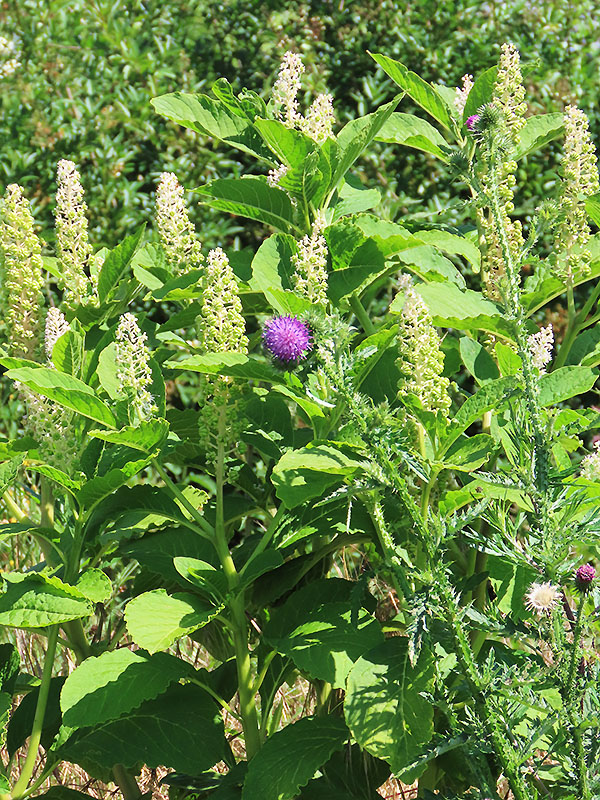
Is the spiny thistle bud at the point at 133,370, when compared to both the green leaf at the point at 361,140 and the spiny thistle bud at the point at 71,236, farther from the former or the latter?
the green leaf at the point at 361,140

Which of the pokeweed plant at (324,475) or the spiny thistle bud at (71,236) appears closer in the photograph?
the pokeweed plant at (324,475)

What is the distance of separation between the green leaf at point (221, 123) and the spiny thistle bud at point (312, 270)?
0.33 m

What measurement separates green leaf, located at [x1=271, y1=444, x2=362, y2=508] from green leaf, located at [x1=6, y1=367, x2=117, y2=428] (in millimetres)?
356

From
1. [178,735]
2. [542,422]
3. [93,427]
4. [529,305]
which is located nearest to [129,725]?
[178,735]

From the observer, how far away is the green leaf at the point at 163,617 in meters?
1.79

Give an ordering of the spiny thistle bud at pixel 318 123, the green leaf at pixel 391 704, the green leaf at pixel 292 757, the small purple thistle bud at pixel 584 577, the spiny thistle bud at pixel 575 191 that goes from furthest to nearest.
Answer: the spiny thistle bud at pixel 318 123, the spiny thistle bud at pixel 575 191, the green leaf at pixel 292 757, the green leaf at pixel 391 704, the small purple thistle bud at pixel 584 577

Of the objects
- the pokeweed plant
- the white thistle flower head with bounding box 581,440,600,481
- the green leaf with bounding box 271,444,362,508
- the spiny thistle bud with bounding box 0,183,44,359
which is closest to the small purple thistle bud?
the pokeweed plant

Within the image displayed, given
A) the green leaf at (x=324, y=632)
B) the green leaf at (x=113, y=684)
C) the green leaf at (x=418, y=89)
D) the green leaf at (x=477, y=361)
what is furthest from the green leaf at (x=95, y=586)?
the green leaf at (x=418, y=89)

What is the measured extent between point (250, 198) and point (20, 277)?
0.54 m

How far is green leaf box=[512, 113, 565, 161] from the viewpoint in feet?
7.43

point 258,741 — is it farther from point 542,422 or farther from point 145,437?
point 542,422

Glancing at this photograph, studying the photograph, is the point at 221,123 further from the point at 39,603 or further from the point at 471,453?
the point at 39,603

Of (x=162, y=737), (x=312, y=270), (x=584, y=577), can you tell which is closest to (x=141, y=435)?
(x=312, y=270)

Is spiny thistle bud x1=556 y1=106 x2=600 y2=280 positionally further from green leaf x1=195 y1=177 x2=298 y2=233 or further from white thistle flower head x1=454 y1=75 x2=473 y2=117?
green leaf x1=195 y1=177 x2=298 y2=233
